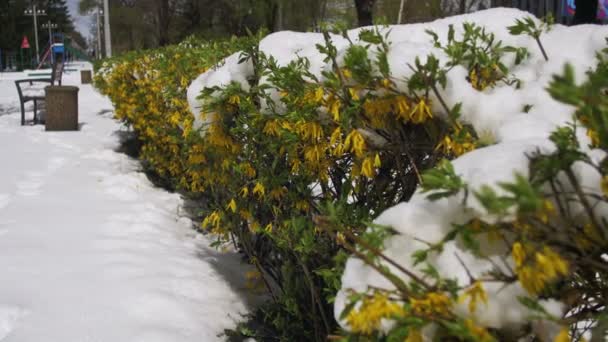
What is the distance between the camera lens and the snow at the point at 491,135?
1.07 metres

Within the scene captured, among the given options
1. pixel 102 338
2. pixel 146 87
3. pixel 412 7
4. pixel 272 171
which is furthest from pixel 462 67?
pixel 412 7

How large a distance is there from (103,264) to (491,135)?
2.94 meters

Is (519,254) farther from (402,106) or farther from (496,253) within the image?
(402,106)

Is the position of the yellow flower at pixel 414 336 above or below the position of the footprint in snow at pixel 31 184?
above

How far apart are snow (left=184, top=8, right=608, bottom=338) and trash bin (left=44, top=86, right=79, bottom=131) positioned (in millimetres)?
9170

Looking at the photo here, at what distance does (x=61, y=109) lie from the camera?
1025 centimetres

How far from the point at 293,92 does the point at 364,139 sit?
1.32 feet

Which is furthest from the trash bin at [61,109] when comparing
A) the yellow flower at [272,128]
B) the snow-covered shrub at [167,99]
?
the yellow flower at [272,128]

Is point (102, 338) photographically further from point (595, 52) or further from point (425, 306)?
point (595, 52)

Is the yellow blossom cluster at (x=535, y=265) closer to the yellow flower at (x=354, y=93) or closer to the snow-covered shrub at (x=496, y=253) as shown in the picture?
the snow-covered shrub at (x=496, y=253)

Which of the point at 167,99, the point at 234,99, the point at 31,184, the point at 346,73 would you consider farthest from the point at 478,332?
the point at 31,184

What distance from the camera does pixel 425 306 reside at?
3.39 feet

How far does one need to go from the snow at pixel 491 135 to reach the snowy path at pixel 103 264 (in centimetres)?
169

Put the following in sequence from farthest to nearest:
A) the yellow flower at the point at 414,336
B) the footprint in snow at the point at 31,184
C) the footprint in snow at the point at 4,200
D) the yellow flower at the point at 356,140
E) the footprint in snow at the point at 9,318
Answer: the footprint in snow at the point at 31,184
the footprint in snow at the point at 4,200
the footprint in snow at the point at 9,318
the yellow flower at the point at 356,140
the yellow flower at the point at 414,336
